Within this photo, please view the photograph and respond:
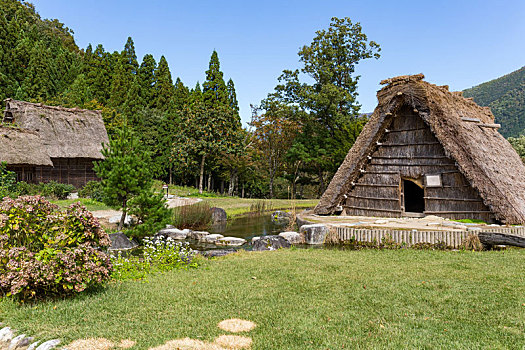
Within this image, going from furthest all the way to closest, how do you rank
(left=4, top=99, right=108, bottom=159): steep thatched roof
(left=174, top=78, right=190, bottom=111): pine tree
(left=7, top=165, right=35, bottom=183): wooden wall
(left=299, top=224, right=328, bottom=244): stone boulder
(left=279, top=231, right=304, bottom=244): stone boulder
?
(left=174, top=78, right=190, bottom=111): pine tree → (left=4, top=99, right=108, bottom=159): steep thatched roof → (left=7, top=165, right=35, bottom=183): wooden wall → (left=279, top=231, right=304, bottom=244): stone boulder → (left=299, top=224, right=328, bottom=244): stone boulder

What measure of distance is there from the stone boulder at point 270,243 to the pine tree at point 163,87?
33446 mm

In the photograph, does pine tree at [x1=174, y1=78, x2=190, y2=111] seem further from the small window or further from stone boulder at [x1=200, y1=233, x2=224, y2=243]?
the small window

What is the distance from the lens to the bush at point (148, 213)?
453 inches

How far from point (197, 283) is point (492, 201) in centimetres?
960

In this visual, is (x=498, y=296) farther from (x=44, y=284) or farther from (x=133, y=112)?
(x=133, y=112)

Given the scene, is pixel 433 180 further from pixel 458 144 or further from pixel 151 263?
pixel 151 263

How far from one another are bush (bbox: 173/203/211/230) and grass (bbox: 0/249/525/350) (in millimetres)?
8526

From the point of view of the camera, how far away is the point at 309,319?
4.53m

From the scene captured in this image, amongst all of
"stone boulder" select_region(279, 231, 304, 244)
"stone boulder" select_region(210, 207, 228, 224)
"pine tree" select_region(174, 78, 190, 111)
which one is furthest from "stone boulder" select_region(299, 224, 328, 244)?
"pine tree" select_region(174, 78, 190, 111)

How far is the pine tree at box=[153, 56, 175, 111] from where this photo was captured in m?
43.5

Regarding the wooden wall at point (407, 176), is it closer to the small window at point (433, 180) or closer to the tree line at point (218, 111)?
the small window at point (433, 180)

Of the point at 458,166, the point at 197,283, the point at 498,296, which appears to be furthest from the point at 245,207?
the point at 498,296

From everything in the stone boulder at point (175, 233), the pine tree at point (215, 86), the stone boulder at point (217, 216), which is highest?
the pine tree at point (215, 86)

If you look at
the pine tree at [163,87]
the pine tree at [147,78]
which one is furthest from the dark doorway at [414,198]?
the pine tree at [147,78]
